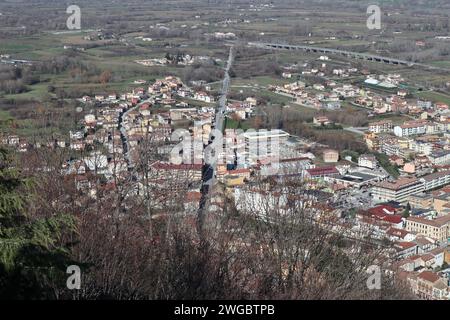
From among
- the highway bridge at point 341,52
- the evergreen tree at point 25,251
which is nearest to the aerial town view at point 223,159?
the evergreen tree at point 25,251

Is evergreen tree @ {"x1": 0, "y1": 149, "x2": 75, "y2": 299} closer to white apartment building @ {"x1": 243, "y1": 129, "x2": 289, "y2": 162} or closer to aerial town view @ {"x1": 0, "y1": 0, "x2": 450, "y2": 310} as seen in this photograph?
aerial town view @ {"x1": 0, "y1": 0, "x2": 450, "y2": 310}

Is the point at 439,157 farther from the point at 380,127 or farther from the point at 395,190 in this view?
the point at 395,190

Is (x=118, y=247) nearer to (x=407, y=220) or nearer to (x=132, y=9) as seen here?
(x=407, y=220)

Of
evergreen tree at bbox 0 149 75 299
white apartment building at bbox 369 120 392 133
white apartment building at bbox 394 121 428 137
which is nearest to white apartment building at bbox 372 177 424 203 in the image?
white apartment building at bbox 394 121 428 137

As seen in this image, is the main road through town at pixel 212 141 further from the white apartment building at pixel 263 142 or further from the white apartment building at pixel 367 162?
the white apartment building at pixel 367 162

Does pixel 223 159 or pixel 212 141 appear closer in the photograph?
pixel 223 159

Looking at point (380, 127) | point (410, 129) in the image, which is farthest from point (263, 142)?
point (410, 129)

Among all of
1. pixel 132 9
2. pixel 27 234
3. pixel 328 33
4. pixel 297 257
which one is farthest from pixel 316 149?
pixel 132 9

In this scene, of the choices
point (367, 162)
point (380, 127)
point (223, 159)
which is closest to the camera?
point (223, 159)
